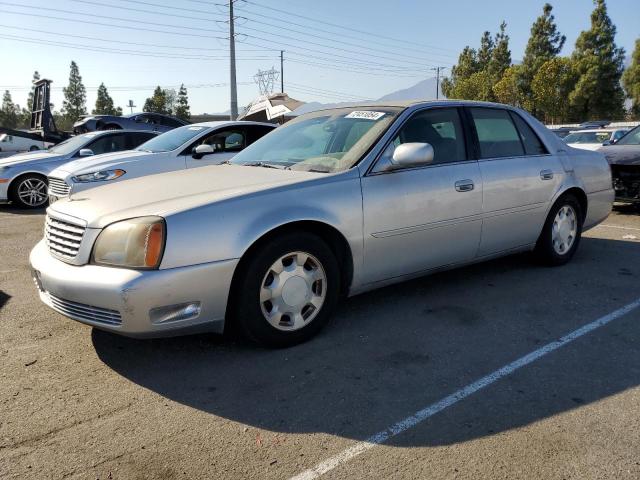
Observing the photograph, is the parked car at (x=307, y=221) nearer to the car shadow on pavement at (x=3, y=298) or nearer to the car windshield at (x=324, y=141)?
the car windshield at (x=324, y=141)

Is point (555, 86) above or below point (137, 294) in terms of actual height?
above

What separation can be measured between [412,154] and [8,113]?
298 ft

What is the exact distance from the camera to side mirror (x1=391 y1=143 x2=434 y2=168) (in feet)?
12.0

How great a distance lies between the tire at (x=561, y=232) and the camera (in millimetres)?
5062

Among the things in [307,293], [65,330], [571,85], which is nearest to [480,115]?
[307,293]

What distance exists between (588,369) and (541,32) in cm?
4900

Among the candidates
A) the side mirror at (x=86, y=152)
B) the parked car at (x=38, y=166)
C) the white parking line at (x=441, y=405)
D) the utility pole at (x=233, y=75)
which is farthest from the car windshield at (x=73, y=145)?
the utility pole at (x=233, y=75)

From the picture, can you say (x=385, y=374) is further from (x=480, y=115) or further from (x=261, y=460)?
(x=480, y=115)

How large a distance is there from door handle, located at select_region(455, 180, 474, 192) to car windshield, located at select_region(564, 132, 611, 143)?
13.1 meters

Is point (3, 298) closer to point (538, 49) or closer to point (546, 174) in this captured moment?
point (546, 174)

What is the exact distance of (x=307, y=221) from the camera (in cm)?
340

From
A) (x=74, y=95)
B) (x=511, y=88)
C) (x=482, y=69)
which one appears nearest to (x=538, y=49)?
(x=511, y=88)

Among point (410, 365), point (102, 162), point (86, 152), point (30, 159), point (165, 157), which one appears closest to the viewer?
point (410, 365)

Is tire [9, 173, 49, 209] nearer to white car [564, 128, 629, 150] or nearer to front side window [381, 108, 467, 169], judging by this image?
front side window [381, 108, 467, 169]
